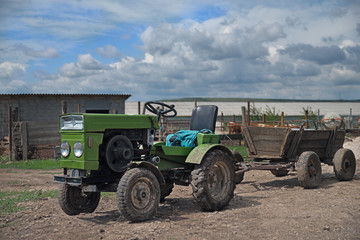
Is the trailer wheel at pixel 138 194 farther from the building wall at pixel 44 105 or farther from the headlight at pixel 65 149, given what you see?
the building wall at pixel 44 105

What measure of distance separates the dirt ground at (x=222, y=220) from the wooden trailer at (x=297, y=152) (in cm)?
54

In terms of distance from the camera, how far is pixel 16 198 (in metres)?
8.01

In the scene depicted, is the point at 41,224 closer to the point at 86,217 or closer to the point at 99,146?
the point at 86,217

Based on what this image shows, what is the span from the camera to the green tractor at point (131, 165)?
18.6 feet

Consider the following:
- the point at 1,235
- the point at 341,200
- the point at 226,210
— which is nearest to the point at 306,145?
the point at 341,200

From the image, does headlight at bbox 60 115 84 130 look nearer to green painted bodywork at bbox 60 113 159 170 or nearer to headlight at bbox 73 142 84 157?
green painted bodywork at bbox 60 113 159 170

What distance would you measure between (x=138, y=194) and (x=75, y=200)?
1.21m

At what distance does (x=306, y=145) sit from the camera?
9680 millimetres

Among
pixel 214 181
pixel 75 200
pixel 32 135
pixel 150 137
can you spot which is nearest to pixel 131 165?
pixel 150 137

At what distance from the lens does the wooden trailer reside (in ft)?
29.3

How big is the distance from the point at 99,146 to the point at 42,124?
11.9m

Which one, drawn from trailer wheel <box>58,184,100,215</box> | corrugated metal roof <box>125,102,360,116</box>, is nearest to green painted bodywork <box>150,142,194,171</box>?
trailer wheel <box>58,184,100,215</box>

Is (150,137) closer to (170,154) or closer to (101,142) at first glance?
(170,154)

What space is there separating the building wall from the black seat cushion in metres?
13.2
